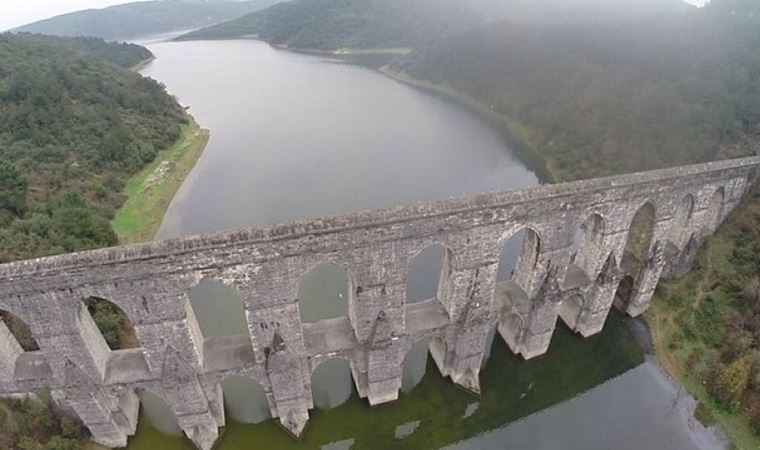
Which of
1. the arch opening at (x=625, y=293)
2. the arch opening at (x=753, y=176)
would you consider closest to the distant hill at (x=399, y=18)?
the arch opening at (x=753, y=176)

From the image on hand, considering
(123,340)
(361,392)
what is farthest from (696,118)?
(123,340)

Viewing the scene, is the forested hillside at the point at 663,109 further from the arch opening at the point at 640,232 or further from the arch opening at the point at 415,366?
the arch opening at the point at 415,366

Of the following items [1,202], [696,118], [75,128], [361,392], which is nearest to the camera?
[361,392]

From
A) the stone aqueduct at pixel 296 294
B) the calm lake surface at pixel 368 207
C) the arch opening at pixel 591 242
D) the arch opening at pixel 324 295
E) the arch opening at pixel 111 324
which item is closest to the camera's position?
the stone aqueduct at pixel 296 294

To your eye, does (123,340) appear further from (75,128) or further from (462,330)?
(75,128)

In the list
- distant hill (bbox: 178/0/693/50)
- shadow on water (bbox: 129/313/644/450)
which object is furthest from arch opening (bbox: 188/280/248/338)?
distant hill (bbox: 178/0/693/50)

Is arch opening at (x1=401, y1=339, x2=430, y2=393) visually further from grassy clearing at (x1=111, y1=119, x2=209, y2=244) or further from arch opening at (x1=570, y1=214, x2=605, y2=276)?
grassy clearing at (x1=111, y1=119, x2=209, y2=244)
